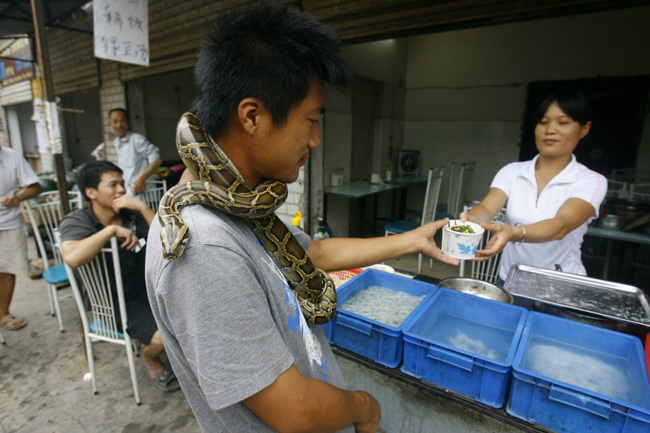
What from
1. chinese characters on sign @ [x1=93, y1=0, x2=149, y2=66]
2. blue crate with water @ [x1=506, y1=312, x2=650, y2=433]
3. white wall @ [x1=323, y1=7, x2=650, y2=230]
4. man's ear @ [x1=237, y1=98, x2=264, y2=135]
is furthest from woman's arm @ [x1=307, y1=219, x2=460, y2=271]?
white wall @ [x1=323, y1=7, x2=650, y2=230]

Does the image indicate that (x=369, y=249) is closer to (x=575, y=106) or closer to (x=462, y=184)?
(x=575, y=106)

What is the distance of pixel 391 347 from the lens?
178 centimetres

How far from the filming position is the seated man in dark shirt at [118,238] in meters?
2.78

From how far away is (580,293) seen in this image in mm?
2074

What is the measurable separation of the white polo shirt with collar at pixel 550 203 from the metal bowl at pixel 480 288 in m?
0.44

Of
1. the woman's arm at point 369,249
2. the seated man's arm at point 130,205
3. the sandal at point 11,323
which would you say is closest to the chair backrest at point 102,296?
the seated man's arm at point 130,205

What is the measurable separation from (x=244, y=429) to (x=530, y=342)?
5.06 feet

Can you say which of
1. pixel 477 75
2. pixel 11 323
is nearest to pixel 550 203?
pixel 11 323

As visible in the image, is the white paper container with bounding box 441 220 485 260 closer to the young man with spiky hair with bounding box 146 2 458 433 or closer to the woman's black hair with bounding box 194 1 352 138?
the young man with spiky hair with bounding box 146 2 458 433

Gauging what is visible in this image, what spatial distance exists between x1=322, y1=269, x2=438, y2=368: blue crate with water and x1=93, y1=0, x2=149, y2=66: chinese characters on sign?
351 centimetres

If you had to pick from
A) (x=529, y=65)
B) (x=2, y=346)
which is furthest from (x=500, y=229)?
(x=529, y=65)

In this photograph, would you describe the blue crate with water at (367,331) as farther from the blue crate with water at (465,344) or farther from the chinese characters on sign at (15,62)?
the chinese characters on sign at (15,62)

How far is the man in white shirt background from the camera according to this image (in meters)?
5.34

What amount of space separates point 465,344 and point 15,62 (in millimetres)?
15636
